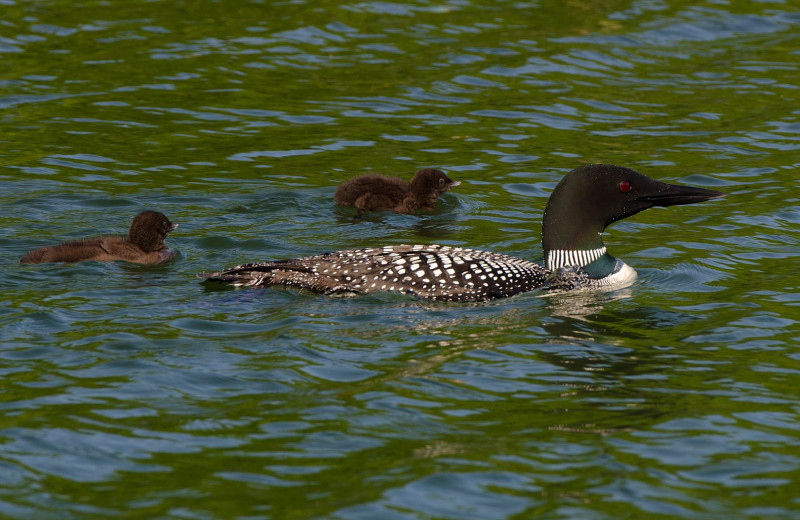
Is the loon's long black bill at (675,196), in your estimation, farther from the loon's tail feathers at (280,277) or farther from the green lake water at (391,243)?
the loon's tail feathers at (280,277)

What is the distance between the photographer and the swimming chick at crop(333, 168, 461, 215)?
959 centimetres

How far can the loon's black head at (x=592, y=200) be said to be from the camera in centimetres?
790

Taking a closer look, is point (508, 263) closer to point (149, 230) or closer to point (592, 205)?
point (592, 205)

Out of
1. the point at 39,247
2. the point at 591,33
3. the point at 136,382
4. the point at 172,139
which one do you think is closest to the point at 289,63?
the point at 172,139

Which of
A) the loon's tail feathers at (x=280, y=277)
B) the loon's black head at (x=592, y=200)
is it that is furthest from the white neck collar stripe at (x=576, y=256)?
the loon's tail feathers at (x=280, y=277)

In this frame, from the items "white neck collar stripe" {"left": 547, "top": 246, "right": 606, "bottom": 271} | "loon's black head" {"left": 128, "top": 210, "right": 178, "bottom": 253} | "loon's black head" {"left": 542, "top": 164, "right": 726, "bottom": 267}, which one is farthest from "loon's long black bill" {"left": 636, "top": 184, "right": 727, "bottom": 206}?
"loon's black head" {"left": 128, "top": 210, "right": 178, "bottom": 253}

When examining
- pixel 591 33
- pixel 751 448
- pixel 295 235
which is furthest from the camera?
pixel 591 33

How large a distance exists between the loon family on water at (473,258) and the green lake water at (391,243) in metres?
0.13

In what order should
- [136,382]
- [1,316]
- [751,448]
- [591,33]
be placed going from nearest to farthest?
[751,448] < [136,382] < [1,316] < [591,33]

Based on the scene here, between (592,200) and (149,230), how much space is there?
2919mm

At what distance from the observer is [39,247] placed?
8203 millimetres

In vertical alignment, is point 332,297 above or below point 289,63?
below

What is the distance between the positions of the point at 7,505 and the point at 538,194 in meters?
6.06

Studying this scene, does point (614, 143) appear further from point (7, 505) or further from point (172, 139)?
point (7, 505)
